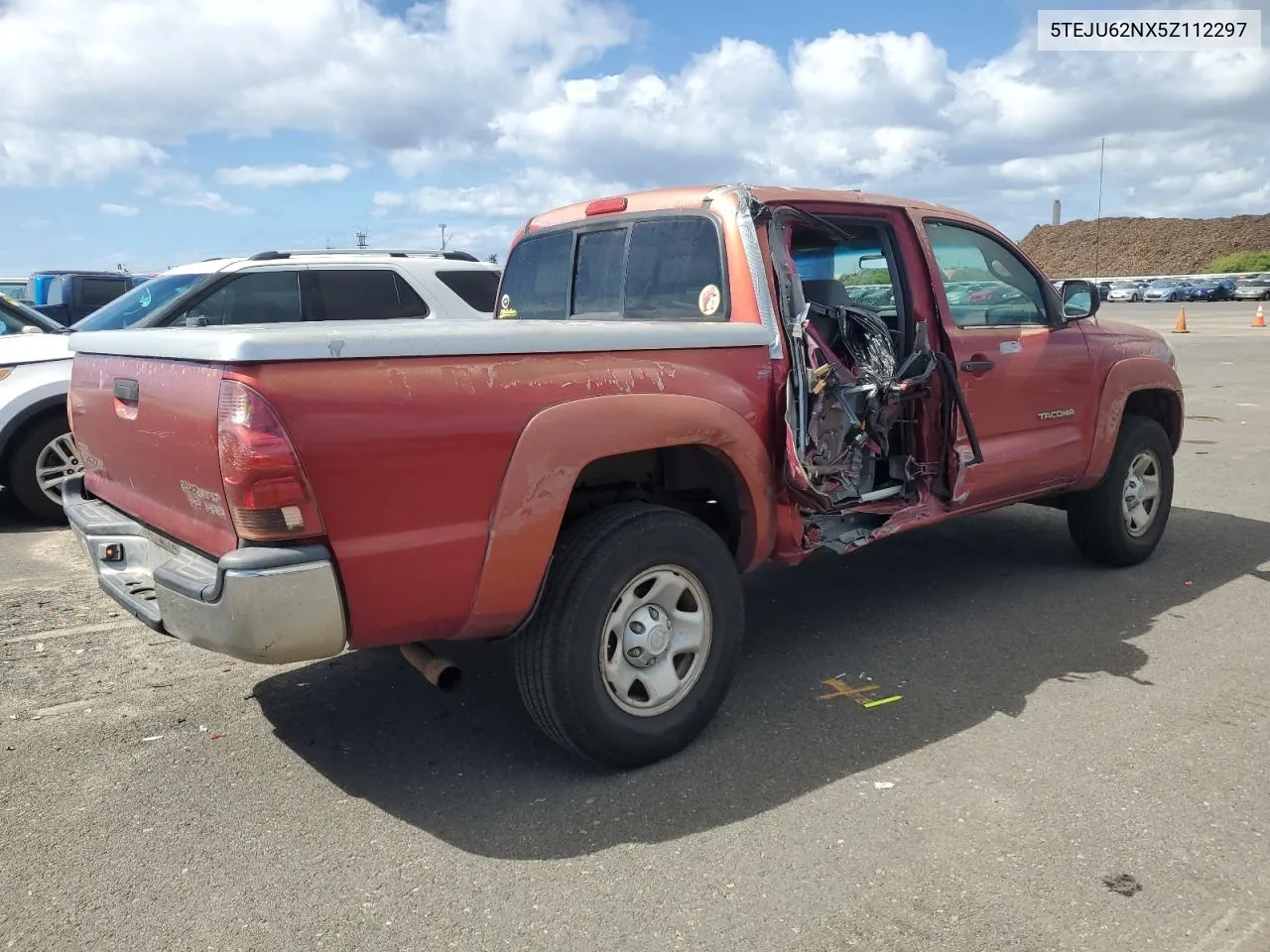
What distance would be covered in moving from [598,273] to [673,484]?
3.92 ft

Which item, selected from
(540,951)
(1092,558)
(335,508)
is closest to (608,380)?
(335,508)

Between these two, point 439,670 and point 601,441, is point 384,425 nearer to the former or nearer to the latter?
point 601,441

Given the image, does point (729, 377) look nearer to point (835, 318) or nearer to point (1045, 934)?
point (835, 318)

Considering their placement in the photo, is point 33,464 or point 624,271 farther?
point 33,464

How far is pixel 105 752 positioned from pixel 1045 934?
3.13m

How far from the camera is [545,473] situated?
3115 mm

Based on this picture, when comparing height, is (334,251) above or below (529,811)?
above

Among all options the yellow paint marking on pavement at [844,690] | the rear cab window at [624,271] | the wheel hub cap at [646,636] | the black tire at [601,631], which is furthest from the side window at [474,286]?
the wheel hub cap at [646,636]

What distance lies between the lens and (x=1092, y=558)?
577 centimetres

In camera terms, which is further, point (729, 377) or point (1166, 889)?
point (729, 377)

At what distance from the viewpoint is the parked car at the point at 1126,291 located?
50.6 m

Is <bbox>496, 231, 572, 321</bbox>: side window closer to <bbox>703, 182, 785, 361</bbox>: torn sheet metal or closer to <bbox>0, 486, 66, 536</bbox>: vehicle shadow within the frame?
<bbox>703, 182, 785, 361</bbox>: torn sheet metal

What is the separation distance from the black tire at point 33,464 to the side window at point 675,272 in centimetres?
470

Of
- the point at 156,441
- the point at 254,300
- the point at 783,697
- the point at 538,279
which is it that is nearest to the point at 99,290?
the point at 254,300
